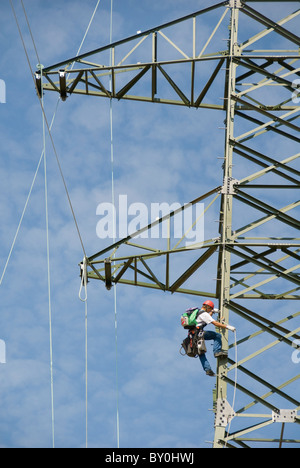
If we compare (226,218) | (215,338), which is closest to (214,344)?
(215,338)

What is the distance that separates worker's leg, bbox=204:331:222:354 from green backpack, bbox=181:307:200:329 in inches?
15.4

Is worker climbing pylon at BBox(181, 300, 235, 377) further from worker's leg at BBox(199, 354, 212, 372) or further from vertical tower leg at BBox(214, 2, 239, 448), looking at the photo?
vertical tower leg at BBox(214, 2, 239, 448)

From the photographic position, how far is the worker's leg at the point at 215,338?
27.9 meters

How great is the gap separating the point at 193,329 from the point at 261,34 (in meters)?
8.26

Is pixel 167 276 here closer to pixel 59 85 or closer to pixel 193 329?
pixel 193 329

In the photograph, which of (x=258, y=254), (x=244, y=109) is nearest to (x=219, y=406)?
(x=258, y=254)

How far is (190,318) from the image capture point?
93.4 feet

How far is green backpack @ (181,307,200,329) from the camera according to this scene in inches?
1118

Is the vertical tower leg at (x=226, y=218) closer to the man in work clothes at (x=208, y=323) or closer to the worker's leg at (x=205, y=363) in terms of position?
the man in work clothes at (x=208, y=323)

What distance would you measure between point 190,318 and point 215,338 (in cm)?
80

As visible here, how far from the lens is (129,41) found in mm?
31922

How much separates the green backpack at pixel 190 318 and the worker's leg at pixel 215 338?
39 centimetres

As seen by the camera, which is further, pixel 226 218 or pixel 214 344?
pixel 226 218

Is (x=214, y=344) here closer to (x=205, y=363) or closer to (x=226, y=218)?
(x=205, y=363)
